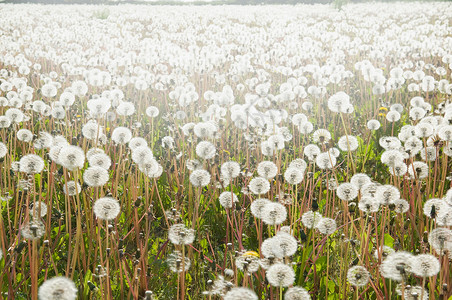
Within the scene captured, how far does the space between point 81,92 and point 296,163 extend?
7.83ft

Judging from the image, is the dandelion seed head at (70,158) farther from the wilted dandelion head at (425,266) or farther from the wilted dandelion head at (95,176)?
the wilted dandelion head at (425,266)

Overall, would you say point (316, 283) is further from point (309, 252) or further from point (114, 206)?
point (114, 206)

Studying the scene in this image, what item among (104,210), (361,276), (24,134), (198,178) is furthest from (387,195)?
(24,134)

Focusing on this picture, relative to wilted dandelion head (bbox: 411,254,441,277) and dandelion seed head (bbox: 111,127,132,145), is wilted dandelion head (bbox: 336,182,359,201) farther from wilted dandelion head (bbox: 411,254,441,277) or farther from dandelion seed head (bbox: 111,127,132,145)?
dandelion seed head (bbox: 111,127,132,145)

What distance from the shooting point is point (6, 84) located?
4387 mm

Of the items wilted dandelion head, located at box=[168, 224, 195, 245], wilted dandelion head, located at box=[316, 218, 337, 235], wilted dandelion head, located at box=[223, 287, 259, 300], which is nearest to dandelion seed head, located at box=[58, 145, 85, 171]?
wilted dandelion head, located at box=[168, 224, 195, 245]

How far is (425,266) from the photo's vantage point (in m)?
1.33

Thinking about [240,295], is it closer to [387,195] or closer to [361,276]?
[361,276]

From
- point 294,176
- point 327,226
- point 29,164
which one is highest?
point 29,164

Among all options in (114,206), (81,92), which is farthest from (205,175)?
(81,92)

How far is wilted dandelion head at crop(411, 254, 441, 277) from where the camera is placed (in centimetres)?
132

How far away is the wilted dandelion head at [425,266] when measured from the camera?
4.34 feet

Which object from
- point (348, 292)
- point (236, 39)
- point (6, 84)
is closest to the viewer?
point (348, 292)

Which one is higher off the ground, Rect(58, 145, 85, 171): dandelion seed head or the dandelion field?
Rect(58, 145, 85, 171): dandelion seed head
